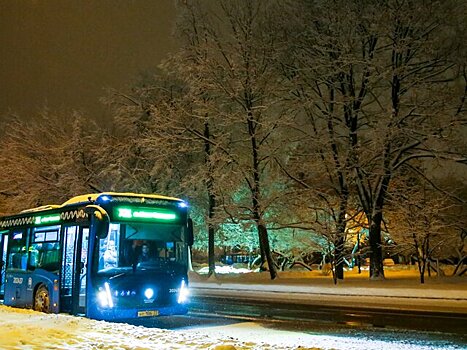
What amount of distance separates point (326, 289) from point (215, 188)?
9.97 m

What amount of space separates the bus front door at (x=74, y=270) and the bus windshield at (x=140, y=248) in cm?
56

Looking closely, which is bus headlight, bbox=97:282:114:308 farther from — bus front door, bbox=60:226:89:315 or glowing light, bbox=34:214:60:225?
glowing light, bbox=34:214:60:225

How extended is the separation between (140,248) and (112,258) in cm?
71

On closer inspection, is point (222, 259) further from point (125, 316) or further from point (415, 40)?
point (125, 316)

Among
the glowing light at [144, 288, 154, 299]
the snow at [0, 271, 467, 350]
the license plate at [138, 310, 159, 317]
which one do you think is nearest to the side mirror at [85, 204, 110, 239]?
the glowing light at [144, 288, 154, 299]

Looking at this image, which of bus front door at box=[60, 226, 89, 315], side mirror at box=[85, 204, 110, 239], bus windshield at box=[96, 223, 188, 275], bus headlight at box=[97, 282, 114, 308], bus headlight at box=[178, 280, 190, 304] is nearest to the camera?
side mirror at box=[85, 204, 110, 239]

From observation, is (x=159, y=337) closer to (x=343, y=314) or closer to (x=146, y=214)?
(x=146, y=214)

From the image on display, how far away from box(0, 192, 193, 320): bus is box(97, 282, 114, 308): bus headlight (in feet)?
0.07

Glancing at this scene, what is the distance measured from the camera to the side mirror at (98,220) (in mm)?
12727

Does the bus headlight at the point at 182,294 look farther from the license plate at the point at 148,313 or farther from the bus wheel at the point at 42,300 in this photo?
the bus wheel at the point at 42,300

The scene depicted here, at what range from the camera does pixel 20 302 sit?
16.1 metres

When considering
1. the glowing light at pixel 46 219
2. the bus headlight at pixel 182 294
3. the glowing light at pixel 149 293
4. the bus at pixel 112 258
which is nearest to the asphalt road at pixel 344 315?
the bus headlight at pixel 182 294

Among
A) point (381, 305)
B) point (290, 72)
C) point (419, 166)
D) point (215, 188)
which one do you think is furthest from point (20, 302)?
point (419, 166)

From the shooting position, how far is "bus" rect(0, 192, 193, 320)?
12977mm
